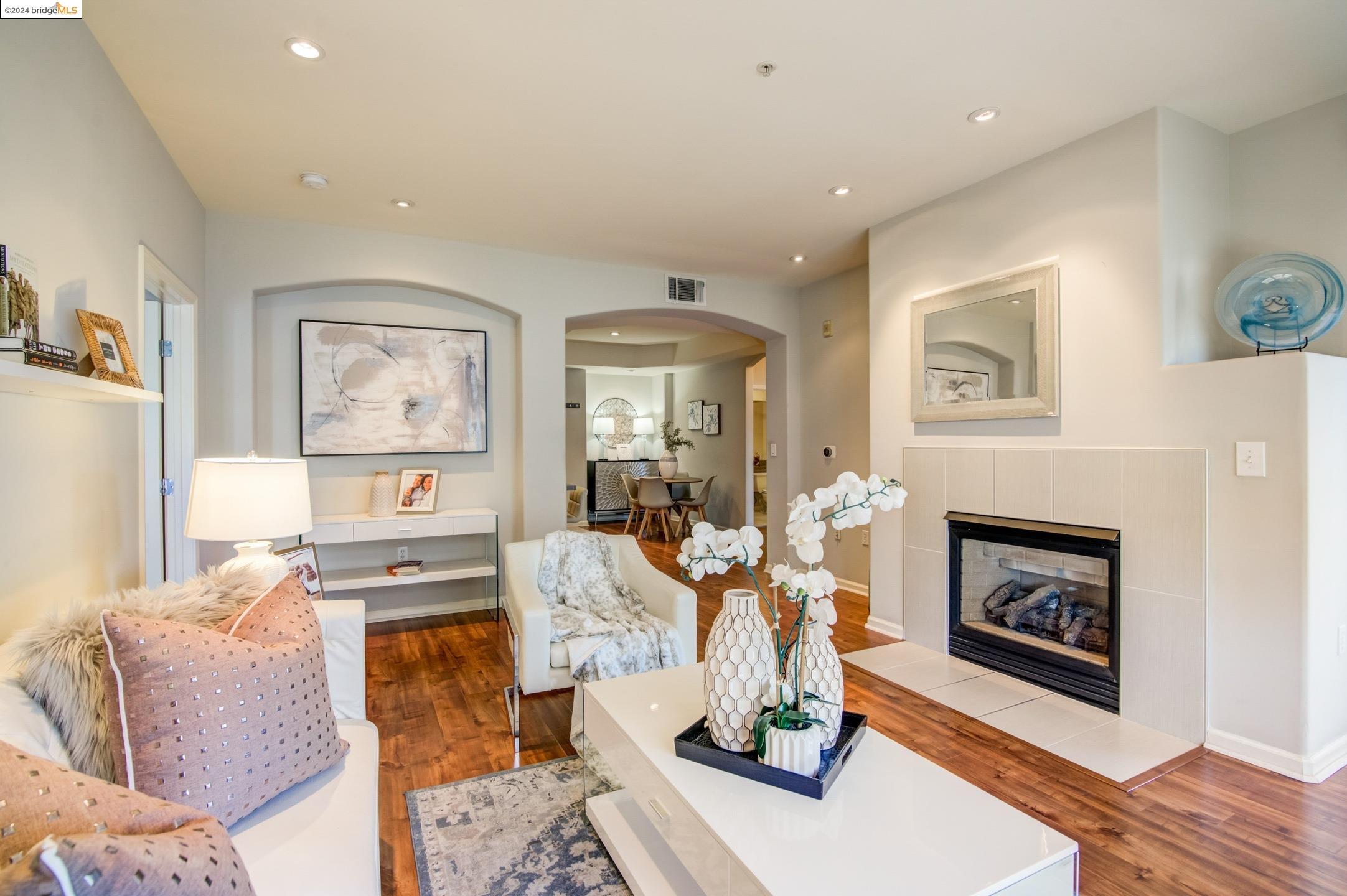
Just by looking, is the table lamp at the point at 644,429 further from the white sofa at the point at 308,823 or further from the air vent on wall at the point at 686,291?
the white sofa at the point at 308,823

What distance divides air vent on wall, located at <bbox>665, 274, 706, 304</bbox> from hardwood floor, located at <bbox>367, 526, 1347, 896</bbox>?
3.05m

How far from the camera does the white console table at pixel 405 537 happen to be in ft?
13.0

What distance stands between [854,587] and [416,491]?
333cm

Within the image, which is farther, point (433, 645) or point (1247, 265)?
point (433, 645)

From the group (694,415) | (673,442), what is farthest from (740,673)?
(673,442)

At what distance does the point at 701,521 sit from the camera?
8.64ft

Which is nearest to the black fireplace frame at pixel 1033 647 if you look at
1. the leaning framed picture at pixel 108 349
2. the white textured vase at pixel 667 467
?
the leaning framed picture at pixel 108 349

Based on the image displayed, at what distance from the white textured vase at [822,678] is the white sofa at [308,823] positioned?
1010 millimetres

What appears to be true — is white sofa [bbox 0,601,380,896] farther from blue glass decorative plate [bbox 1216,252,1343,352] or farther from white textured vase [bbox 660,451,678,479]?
white textured vase [bbox 660,451,678,479]

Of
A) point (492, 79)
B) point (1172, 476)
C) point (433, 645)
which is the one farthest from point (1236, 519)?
point (433, 645)

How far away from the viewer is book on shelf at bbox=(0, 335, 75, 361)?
1408 mm

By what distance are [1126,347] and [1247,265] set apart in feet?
1.67

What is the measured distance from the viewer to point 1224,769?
7.86 ft

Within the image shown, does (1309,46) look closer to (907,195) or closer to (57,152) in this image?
(907,195)
